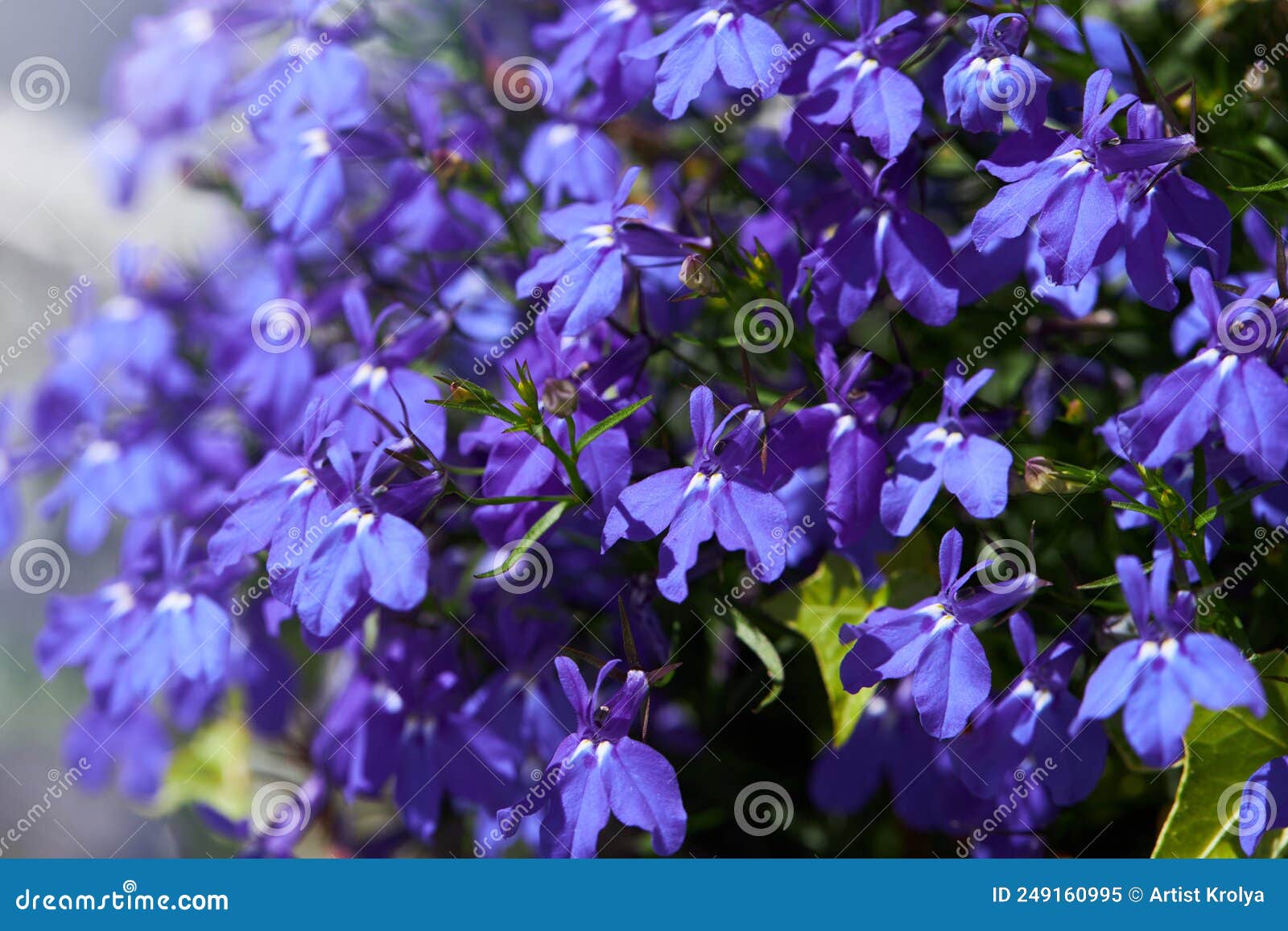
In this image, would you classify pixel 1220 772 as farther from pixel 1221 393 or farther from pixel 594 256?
pixel 594 256

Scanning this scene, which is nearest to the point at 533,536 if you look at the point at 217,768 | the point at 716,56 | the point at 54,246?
the point at 716,56

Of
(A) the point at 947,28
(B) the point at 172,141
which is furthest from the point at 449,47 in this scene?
(A) the point at 947,28

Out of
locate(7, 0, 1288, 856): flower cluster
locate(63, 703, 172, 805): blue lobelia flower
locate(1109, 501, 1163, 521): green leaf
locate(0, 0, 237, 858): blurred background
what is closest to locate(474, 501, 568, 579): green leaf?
locate(7, 0, 1288, 856): flower cluster

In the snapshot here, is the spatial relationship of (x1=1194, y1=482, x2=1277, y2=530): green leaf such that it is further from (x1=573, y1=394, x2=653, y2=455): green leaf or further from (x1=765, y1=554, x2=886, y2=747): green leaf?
(x1=573, y1=394, x2=653, y2=455): green leaf

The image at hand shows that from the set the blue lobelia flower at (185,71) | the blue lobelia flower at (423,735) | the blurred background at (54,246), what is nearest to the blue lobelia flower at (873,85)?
the blue lobelia flower at (423,735)

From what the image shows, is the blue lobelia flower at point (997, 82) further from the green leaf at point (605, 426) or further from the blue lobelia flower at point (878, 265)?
the green leaf at point (605, 426)

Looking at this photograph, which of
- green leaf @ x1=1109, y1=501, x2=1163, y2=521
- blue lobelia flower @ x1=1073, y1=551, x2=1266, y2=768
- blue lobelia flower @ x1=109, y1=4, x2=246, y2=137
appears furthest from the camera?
blue lobelia flower @ x1=109, y1=4, x2=246, y2=137
